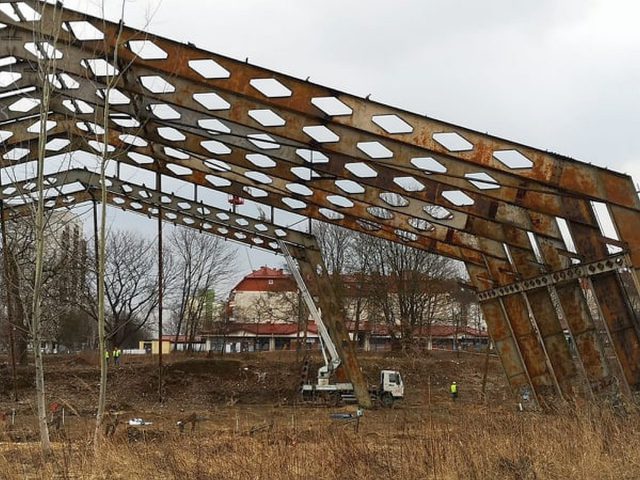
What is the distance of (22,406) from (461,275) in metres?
35.7

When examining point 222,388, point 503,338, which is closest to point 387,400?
point 222,388

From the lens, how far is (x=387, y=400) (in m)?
28.7

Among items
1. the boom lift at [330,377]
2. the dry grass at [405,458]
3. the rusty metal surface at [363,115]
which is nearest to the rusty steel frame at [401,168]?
the rusty metal surface at [363,115]

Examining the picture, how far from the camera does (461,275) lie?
2133 inches

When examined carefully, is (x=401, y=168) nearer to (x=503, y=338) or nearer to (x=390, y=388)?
(x=503, y=338)

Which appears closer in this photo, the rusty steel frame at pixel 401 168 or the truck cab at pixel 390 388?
the rusty steel frame at pixel 401 168

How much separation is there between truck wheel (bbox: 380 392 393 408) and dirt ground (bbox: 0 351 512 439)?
313 millimetres

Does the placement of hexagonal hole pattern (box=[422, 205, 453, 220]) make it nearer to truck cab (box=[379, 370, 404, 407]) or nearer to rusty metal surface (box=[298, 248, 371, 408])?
rusty metal surface (box=[298, 248, 371, 408])

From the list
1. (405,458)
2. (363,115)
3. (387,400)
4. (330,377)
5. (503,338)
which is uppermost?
(363,115)

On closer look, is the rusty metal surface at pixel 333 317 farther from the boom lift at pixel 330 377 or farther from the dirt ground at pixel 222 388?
the dirt ground at pixel 222 388

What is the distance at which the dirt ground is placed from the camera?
987 inches

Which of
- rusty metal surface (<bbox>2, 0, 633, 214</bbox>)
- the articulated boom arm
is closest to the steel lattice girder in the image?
the articulated boom arm

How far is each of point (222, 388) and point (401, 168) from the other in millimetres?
20601

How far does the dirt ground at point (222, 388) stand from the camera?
25.1 meters
